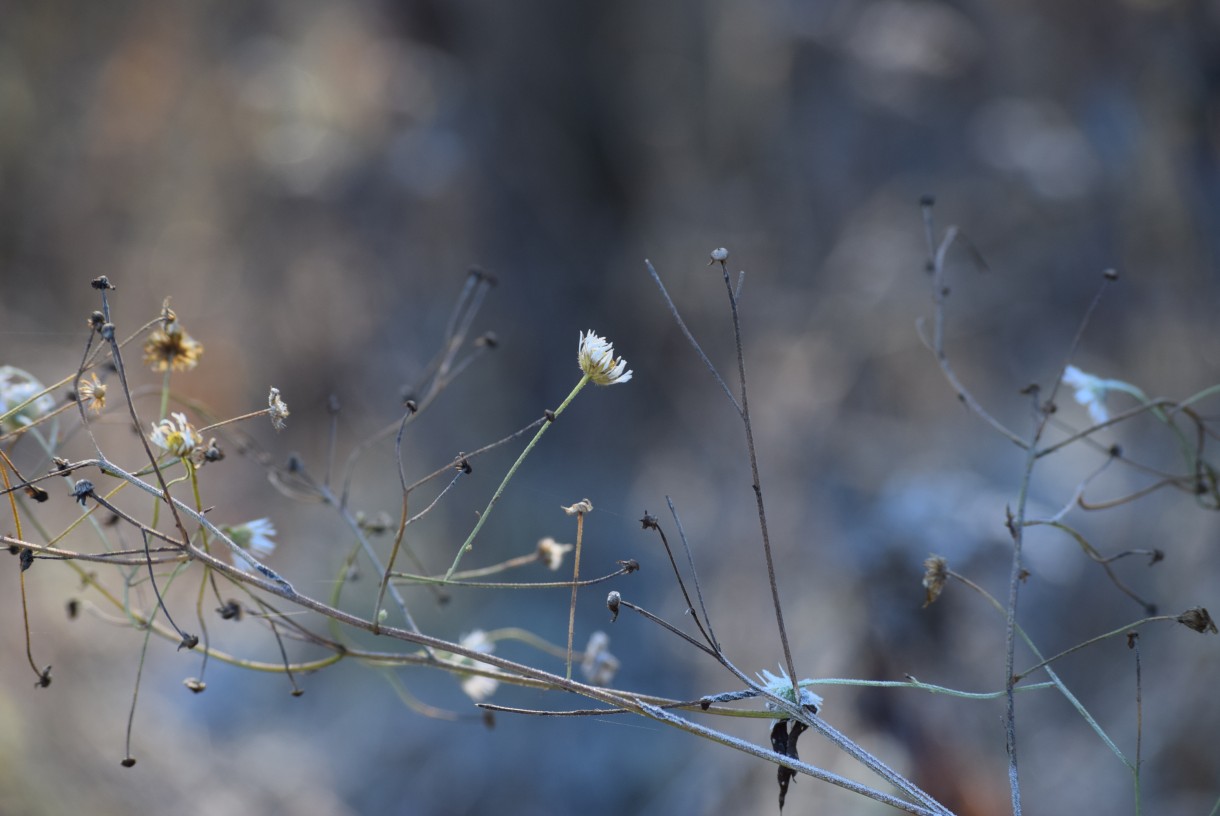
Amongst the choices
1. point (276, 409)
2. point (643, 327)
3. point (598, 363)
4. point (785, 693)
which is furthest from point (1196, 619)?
point (643, 327)

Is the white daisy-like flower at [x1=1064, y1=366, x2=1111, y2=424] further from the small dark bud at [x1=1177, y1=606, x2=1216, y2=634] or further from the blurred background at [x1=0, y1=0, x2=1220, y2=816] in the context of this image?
the blurred background at [x1=0, y1=0, x2=1220, y2=816]

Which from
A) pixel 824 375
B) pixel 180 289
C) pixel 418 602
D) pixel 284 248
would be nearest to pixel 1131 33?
pixel 824 375

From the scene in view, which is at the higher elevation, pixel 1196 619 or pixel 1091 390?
pixel 1091 390

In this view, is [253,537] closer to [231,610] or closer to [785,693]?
[231,610]

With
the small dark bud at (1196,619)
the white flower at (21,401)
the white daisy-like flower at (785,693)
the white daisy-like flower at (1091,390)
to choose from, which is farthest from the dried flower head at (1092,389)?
the white flower at (21,401)

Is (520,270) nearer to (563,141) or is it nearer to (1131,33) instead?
(563,141)

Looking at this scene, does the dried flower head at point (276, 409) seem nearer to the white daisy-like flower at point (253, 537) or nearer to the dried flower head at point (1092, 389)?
the white daisy-like flower at point (253, 537)
